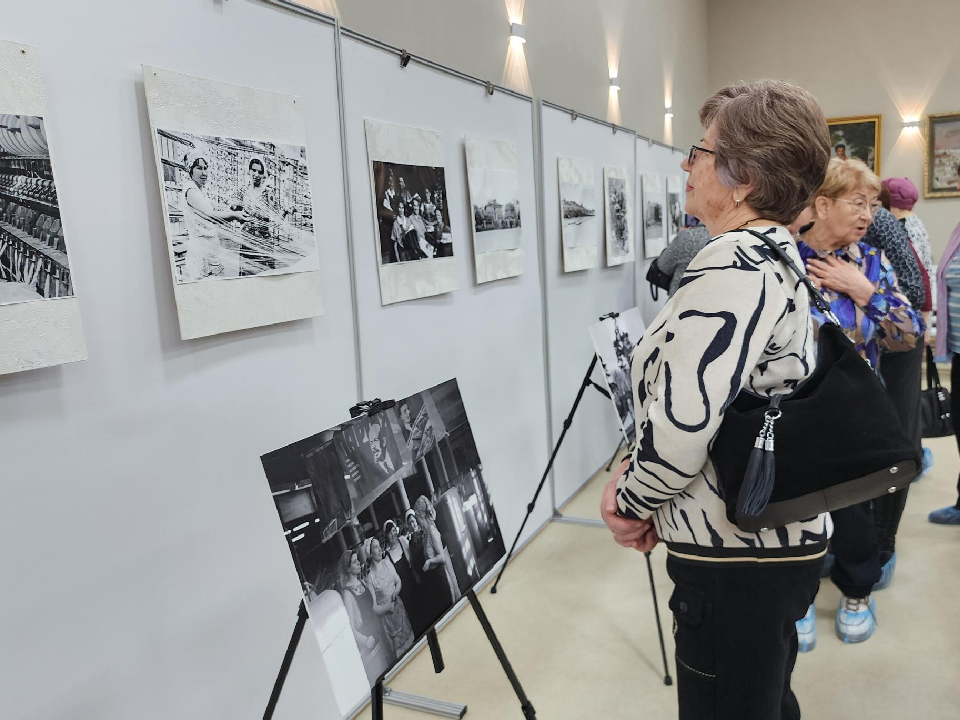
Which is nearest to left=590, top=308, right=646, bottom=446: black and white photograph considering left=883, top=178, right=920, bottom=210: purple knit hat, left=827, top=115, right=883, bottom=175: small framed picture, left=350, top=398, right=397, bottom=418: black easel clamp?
left=350, top=398, right=397, bottom=418: black easel clamp

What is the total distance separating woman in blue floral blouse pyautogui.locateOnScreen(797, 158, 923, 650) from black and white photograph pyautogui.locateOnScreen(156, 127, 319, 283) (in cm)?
174

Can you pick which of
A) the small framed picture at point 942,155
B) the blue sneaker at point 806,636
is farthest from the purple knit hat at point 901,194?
the small framed picture at point 942,155

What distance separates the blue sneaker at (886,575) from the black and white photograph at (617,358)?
1.15 meters

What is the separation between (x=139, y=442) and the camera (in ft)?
5.55

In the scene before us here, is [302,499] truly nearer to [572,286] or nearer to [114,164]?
[114,164]

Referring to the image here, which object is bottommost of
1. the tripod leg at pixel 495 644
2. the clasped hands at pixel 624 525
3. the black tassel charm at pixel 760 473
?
the tripod leg at pixel 495 644

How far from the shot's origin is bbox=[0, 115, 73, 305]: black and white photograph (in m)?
1.39

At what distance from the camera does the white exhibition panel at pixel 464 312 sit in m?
2.39

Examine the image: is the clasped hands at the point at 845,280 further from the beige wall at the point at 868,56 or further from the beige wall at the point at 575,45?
the beige wall at the point at 868,56

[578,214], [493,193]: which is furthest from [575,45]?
[493,193]

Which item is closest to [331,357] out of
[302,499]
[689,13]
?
[302,499]

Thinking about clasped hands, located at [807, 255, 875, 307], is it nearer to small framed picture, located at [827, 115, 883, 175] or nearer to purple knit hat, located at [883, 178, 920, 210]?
purple knit hat, located at [883, 178, 920, 210]

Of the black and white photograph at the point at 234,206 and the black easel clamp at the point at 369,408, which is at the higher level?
the black and white photograph at the point at 234,206

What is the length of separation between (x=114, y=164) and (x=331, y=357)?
0.83 m
